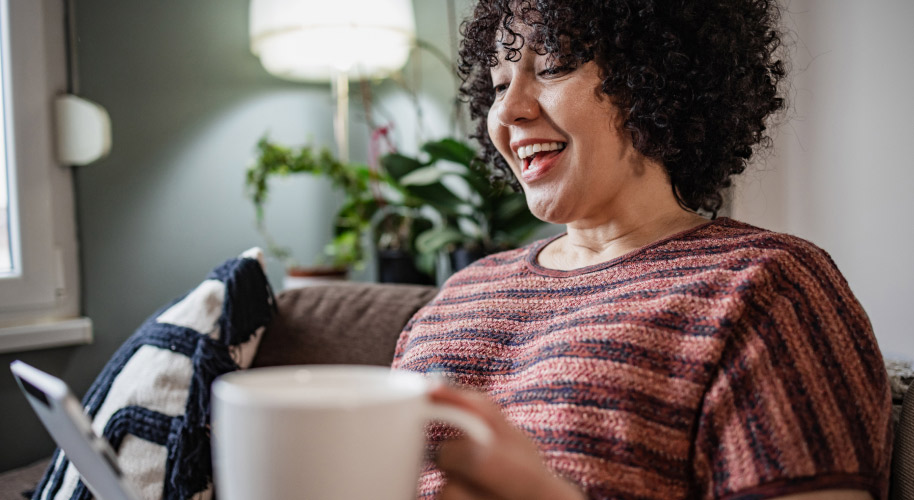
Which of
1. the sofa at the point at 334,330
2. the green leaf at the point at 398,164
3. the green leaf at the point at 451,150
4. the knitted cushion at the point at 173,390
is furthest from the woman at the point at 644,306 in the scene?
the green leaf at the point at 398,164

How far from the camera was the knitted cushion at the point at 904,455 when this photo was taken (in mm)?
741

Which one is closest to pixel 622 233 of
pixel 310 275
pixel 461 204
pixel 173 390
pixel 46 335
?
pixel 173 390

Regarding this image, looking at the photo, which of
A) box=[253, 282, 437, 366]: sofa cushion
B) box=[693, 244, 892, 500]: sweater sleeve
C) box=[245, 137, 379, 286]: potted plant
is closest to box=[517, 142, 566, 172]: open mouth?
box=[693, 244, 892, 500]: sweater sleeve

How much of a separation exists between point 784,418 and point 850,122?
646 millimetres

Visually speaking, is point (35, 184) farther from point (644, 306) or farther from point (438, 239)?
point (644, 306)

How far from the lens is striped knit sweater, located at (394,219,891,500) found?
2.01ft

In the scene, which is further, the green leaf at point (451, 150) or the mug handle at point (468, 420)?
the green leaf at point (451, 150)

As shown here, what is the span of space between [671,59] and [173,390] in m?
0.95

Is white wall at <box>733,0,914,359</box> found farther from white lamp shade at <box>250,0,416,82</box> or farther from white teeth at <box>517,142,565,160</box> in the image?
white lamp shade at <box>250,0,416,82</box>

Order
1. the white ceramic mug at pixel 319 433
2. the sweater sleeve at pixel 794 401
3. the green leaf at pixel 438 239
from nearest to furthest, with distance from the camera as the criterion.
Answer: the white ceramic mug at pixel 319 433, the sweater sleeve at pixel 794 401, the green leaf at pixel 438 239

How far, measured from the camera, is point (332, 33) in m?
1.79

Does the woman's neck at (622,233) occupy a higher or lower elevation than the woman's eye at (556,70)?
lower

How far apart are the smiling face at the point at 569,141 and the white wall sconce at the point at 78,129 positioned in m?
1.18

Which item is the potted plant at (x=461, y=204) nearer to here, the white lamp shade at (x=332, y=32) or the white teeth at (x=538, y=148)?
the white lamp shade at (x=332, y=32)
